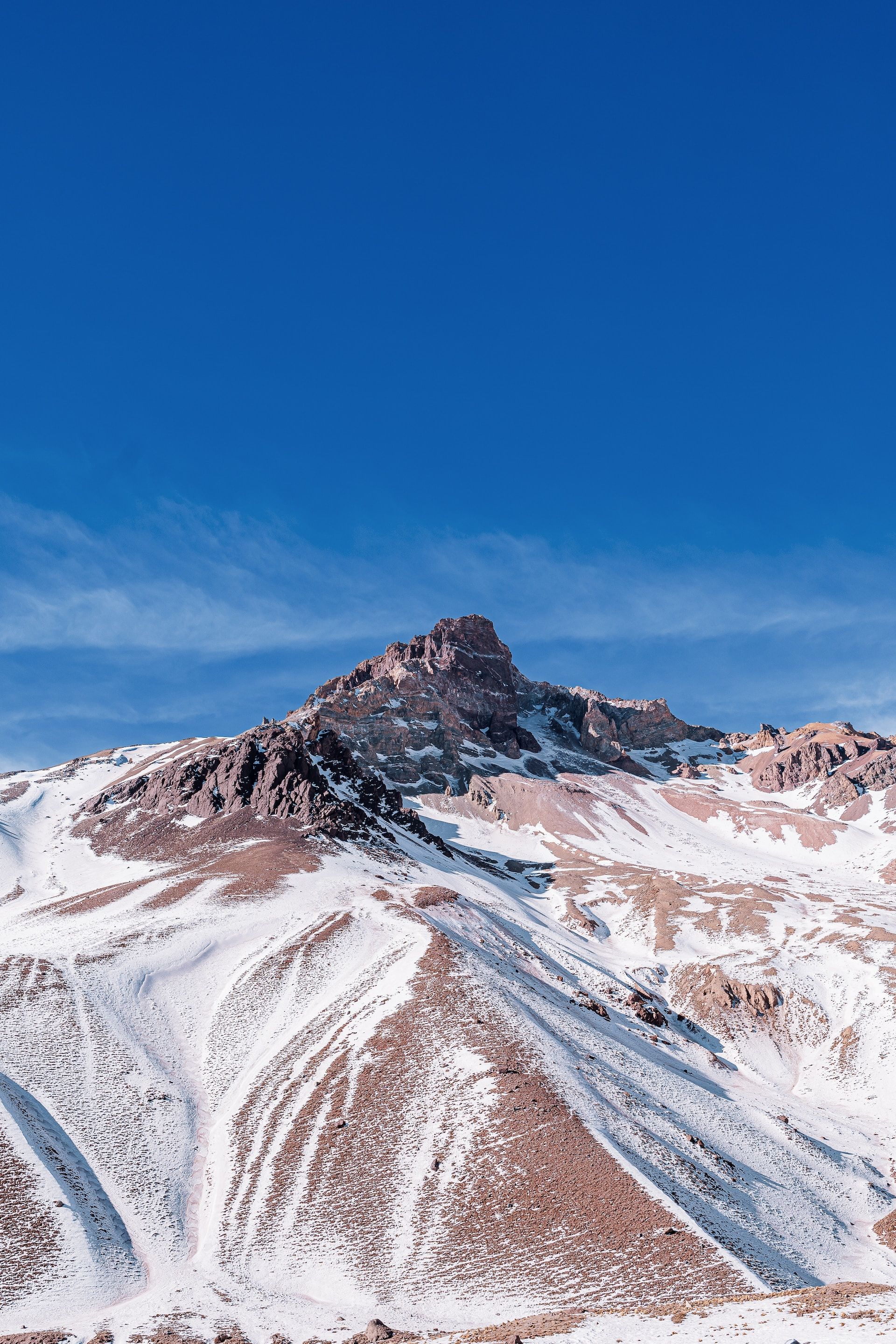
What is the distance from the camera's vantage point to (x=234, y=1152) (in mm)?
47625

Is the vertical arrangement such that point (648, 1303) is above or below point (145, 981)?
below

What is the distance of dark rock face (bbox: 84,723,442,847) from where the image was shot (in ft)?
437

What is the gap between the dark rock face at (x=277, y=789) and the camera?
13312 centimetres

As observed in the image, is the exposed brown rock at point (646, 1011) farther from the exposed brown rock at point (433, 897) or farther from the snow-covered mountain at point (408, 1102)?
the exposed brown rock at point (433, 897)

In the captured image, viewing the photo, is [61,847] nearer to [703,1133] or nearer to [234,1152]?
[234,1152]

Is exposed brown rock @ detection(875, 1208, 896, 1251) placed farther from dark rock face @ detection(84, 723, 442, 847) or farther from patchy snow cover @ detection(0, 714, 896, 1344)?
dark rock face @ detection(84, 723, 442, 847)

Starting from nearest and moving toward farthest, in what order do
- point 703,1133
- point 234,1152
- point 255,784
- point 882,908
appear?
1. point 234,1152
2. point 703,1133
3. point 882,908
4. point 255,784

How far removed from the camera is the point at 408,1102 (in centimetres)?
5084

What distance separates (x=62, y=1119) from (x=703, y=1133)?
40072mm

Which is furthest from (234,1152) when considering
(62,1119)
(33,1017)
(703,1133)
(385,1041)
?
(703,1133)

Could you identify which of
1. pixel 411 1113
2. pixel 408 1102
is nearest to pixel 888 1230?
pixel 411 1113

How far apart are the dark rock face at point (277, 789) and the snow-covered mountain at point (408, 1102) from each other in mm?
8962

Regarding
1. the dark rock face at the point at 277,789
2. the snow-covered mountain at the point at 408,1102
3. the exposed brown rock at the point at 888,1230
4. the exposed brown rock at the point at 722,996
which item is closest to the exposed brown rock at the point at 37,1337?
the snow-covered mountain at the point at 408,1102

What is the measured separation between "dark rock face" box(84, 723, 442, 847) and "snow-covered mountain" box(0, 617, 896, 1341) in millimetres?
8962
